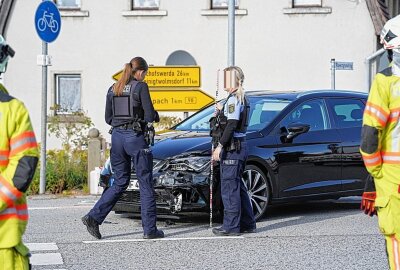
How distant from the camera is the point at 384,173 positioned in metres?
4.79

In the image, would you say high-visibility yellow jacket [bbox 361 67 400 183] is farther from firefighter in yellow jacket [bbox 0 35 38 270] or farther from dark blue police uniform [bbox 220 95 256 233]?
dark blue police uniform [bbox 220 95 256 233]

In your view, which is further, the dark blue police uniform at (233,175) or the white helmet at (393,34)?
the dark blue police uniform at (233,175)

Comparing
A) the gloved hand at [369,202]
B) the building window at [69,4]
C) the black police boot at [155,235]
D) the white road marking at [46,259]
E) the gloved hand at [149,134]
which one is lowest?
the white road marking at [46,259]

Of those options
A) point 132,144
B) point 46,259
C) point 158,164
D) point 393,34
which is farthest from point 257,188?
point 393,34

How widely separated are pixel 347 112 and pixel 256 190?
6.37ft

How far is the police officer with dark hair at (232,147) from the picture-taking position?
9312mm

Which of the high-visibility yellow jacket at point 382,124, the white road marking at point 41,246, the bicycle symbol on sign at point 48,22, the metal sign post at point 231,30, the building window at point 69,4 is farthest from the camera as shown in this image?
the building window at point 69,4

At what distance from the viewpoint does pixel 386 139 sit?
15.9 ft

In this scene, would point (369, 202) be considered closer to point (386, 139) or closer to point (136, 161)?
point (386, 139)

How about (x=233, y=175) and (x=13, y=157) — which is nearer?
(x=13, y=157)

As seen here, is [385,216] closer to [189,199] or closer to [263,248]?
[263,248]

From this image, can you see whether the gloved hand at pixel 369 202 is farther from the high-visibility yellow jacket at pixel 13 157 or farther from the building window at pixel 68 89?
the building window at pixel 68 89

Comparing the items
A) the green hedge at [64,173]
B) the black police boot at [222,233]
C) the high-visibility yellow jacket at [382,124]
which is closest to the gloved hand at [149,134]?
the black police boot at [222,233]

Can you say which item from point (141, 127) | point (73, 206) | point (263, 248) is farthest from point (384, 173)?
point (73, 206)
